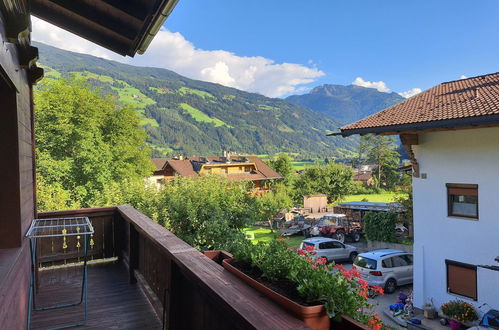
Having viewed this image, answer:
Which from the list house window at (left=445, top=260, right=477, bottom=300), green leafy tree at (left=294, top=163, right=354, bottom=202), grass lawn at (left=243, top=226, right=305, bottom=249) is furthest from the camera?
green leafy tree at (left=294, top=163, right=354, bottom=202)

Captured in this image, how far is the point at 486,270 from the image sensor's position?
368 inches

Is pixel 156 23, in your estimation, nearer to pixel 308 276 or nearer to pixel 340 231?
pixel 308 276

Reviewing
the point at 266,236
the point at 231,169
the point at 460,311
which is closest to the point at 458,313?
the point at 460,311

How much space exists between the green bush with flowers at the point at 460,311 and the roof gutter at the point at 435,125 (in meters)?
4.81

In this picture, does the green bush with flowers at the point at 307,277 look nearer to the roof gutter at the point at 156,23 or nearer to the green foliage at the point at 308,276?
the green foliage at the point at 308,276

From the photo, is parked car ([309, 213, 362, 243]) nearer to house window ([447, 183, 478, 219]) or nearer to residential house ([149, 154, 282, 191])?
house window ([447, 183, 478, 219])

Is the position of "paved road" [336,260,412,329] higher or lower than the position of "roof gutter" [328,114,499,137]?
lower

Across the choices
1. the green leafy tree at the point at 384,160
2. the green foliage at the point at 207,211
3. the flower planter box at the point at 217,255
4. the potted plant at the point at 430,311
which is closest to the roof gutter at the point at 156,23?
the flower planter box at the point at 217,255

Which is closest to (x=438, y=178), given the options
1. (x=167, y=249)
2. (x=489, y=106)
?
(x=489, y=106)

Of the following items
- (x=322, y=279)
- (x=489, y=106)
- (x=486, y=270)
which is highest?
(x=489, y=106)

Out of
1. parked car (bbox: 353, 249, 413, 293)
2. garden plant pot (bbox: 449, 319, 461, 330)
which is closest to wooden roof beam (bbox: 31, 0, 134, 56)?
garden plant pot (bbox: 449, 319, 461, 330)

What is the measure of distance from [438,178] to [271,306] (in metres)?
10.1

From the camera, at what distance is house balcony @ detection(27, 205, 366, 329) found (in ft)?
5.75

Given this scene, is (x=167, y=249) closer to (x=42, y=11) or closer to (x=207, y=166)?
(x=42, y=11)
